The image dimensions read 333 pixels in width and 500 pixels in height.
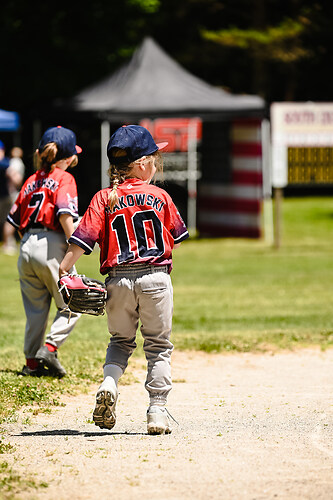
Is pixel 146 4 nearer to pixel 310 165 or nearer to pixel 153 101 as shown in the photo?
pixel 153 101

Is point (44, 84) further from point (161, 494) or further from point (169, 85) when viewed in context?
point (161, 494)

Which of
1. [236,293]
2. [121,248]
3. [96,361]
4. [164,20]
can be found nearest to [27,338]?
[96,361]

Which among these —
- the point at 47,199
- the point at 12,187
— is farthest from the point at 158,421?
the point at 12,187

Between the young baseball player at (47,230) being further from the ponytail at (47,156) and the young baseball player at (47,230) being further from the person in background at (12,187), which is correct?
the person in background at (12,187)

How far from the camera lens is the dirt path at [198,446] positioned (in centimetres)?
437

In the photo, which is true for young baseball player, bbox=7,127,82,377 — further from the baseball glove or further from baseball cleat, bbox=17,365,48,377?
the baseball glove

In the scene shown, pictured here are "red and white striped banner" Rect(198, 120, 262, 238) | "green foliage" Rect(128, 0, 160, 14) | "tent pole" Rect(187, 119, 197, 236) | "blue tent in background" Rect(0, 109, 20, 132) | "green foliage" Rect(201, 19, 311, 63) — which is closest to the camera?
"red and white striped banner" Rect(198, 120, 262, 238)

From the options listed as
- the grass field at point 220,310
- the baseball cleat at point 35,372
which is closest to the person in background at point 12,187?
the grass field at point 220,310

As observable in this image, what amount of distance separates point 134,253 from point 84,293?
0.37m

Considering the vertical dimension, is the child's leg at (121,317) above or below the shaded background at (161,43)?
below

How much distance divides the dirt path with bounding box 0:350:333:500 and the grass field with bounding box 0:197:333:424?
2.01ft

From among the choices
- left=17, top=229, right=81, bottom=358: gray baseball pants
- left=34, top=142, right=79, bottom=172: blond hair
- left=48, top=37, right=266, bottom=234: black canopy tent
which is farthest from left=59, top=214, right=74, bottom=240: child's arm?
left=48, top=37, right=266, bottom=234: black canopy tent

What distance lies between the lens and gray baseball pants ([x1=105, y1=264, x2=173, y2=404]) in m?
5.40

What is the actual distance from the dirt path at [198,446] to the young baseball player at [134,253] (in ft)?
1.00
